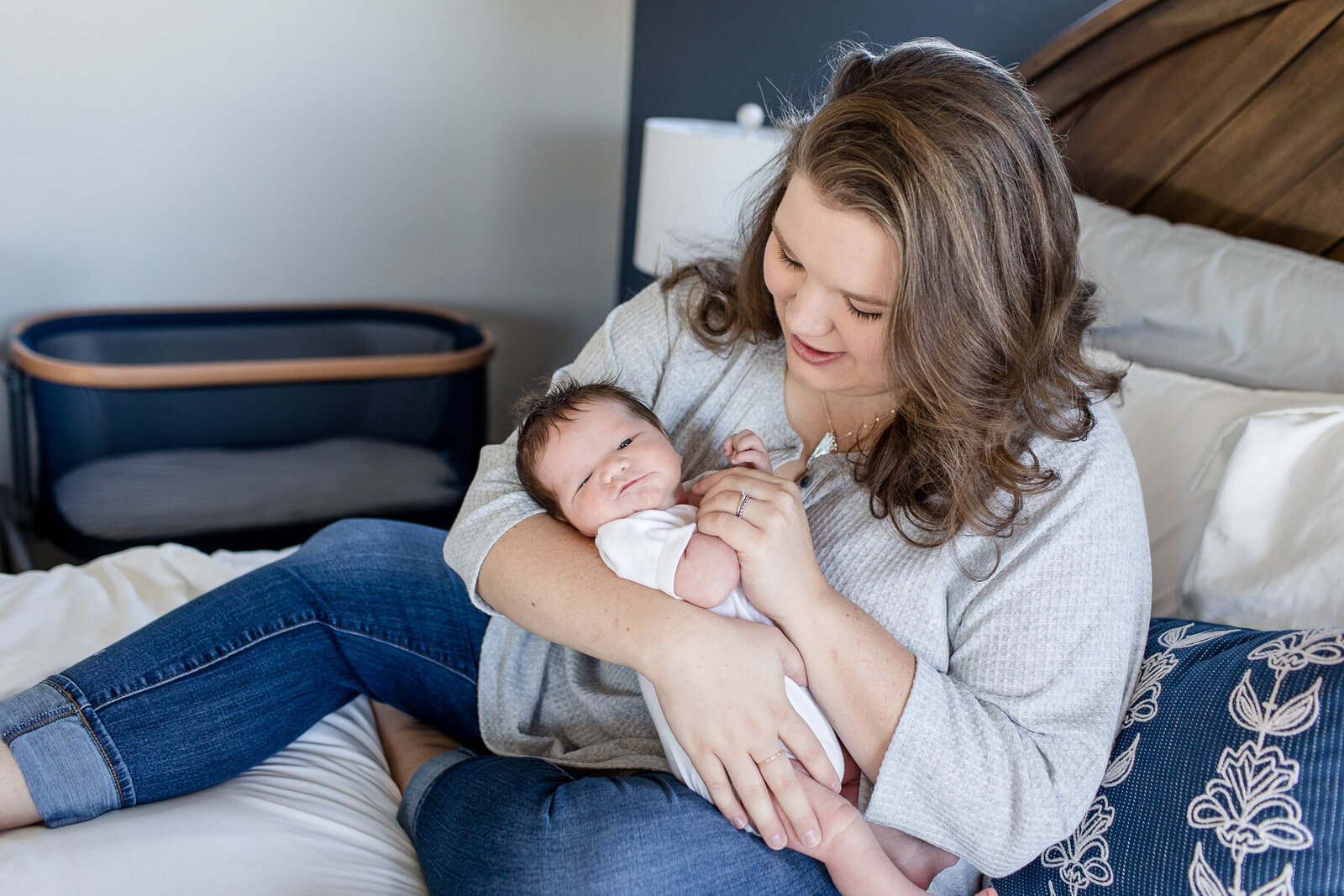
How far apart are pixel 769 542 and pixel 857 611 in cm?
12

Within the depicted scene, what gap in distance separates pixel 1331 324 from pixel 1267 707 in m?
0.64

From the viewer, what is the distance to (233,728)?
3.60 ft

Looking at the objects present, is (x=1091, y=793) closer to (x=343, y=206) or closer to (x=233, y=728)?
(x=233, y=728)

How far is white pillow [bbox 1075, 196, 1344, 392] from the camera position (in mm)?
1257

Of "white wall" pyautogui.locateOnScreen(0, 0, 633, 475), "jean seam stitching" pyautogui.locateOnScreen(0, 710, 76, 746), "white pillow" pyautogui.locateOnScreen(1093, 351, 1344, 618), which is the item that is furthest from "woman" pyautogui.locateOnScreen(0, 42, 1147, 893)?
"white wall" pyautogui.locateOnScreen(0, 0, 633, 475)

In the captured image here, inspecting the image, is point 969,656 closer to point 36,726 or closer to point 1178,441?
point 1178,441

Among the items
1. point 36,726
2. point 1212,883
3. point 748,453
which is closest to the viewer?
point 1212,883

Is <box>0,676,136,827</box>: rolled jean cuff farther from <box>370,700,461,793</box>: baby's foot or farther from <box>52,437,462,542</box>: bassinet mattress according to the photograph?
<box>52,437,462,542</box>: bassinet mattress

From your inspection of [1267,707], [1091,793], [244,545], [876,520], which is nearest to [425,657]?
[876,520]

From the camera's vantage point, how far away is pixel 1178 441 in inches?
49.4

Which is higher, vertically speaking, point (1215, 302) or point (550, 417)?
point (1215, 302)

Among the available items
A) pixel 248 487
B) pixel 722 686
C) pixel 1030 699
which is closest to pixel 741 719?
pixel 722 686

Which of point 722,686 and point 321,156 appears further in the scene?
point 321,156

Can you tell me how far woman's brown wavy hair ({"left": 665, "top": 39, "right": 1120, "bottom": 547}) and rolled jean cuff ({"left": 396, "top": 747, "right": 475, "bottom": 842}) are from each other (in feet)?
1.85
